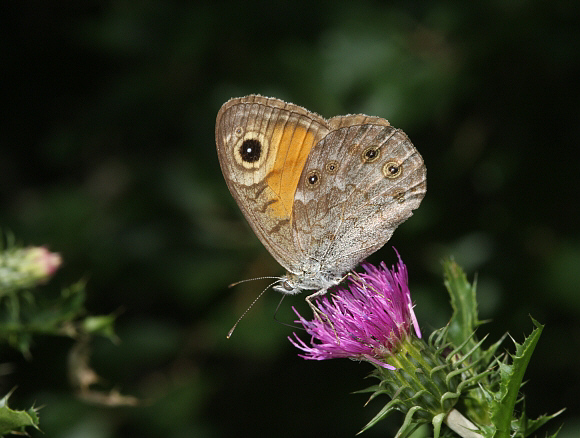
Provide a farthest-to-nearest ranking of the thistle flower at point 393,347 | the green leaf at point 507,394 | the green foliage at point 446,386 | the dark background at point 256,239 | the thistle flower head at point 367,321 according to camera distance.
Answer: the dark background at point 256,239 < the thistle flower head at point 367,321 < the thistle flower at point 393,347 < the green foliage at point 446,386 < the green leaf at point 507,394

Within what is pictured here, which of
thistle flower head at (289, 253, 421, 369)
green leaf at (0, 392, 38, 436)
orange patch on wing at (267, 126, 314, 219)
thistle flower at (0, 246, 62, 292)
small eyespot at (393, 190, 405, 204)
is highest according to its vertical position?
thistle flower at (0, 246, 62, 292)

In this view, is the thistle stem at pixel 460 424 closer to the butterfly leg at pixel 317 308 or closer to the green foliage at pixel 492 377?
the green foliage at pixel 492 377

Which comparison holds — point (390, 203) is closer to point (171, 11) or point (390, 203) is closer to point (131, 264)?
point (131, 264)

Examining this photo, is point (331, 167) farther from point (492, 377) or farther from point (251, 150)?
point (492, 377)

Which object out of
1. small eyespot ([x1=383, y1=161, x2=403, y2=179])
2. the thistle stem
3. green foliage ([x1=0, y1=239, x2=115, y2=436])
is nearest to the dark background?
green foliage ([x1=0, y1=239, x2=115, y2=436])

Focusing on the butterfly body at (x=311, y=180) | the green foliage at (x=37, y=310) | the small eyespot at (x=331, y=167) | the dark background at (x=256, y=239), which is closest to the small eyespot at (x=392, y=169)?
Result: the butterfly body at (x=311, y=180)

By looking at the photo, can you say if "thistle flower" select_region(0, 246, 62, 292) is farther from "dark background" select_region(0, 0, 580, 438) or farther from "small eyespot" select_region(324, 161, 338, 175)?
"small eyespot" select_region(324, 161, 338, 175)
